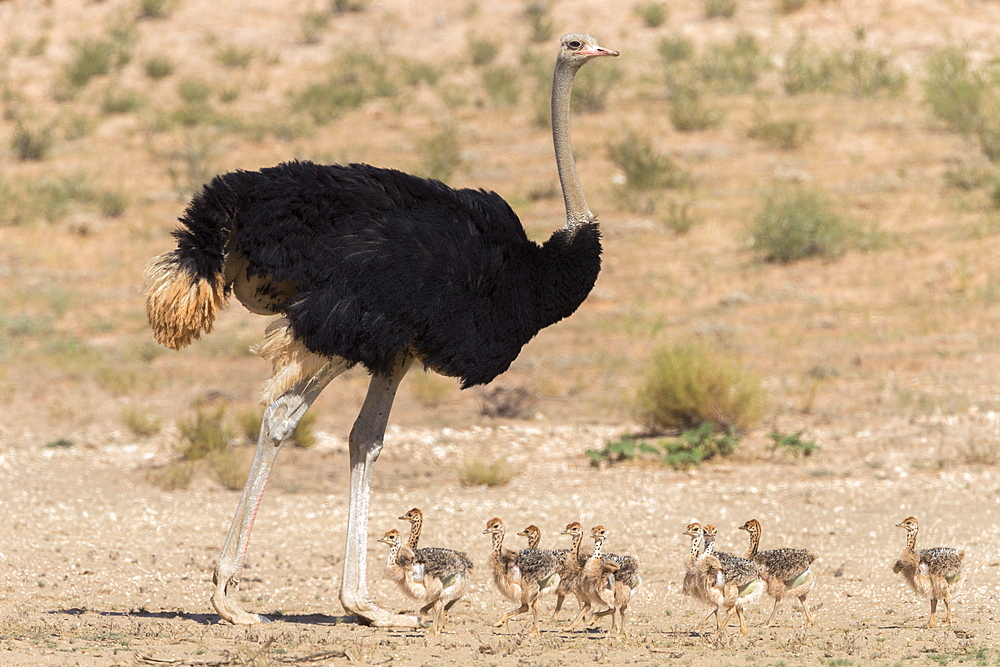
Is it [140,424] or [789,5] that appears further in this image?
[789,5]

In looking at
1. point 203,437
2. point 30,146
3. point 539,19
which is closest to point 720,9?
point 539,19

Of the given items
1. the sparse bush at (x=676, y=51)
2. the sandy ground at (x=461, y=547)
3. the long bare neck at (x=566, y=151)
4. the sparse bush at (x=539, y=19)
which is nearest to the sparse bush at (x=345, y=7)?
the sparse bush at (x=539, y=19)

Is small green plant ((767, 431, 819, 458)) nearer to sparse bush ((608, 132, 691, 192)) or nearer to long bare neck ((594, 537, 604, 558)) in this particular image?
long bare neck ((594, 537, 604, 558))

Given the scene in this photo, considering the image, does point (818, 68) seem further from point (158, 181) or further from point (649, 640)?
point (649, 640)

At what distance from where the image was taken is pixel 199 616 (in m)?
6.94

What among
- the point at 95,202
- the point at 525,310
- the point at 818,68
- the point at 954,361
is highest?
the point at 818,68

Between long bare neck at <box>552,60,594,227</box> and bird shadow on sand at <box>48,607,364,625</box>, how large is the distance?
2408 mm

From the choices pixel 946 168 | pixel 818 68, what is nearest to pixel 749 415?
pixel 946 168

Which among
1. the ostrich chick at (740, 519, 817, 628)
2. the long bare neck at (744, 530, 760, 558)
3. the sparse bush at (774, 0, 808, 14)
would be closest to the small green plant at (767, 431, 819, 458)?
the long bare neck at (744, 530, 760, 558)

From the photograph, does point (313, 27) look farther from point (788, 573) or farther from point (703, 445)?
point (788, 573)

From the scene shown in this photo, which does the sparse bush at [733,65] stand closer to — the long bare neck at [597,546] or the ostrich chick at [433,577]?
the long bare neck at [597,546]

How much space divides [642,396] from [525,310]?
18.7 ft

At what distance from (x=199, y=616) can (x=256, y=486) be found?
91 centimetres

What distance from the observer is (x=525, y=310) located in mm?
6766
